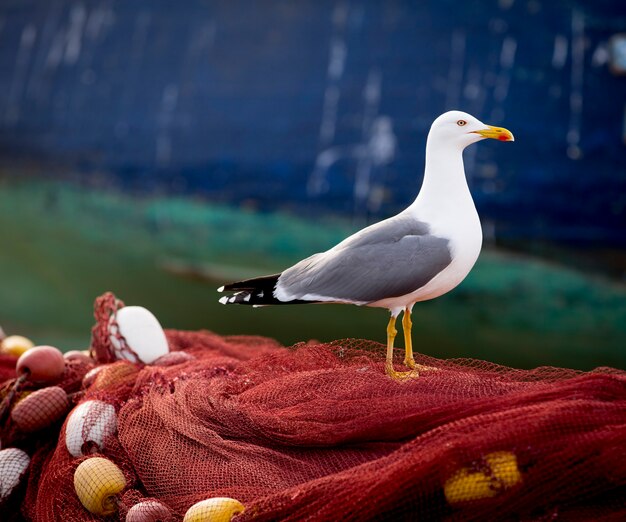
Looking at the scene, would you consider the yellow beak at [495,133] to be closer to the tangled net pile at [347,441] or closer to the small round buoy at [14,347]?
the tangled net pile at [347,441]

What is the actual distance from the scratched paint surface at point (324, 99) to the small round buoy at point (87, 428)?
2.23 meters

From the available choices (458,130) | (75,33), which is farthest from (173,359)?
(75,33)

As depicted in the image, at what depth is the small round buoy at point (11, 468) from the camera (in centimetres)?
163

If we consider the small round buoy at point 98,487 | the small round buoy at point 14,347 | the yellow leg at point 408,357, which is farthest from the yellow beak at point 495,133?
the small round buoy at point 14,347

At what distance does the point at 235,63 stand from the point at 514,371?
8.78ft

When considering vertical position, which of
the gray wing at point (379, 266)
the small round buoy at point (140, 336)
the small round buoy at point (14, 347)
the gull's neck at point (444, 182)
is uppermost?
the gull's neck at point (444, 182)

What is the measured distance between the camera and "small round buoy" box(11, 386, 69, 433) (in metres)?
1.72

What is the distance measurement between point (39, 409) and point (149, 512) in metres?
0.52

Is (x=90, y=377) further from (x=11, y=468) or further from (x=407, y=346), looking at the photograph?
(x=407, y=346)

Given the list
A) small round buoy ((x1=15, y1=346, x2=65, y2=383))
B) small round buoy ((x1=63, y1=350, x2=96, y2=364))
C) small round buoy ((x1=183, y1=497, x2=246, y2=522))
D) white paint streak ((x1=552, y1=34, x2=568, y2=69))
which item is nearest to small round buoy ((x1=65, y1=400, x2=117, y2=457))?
small round buoy ((x1=15, y1=346, x2=65, y2=383))

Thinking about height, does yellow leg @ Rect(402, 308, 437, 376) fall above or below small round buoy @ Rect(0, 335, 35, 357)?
above

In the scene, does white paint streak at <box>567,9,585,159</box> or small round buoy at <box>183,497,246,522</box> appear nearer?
small round buoy at <box>183,497,246,522</box>

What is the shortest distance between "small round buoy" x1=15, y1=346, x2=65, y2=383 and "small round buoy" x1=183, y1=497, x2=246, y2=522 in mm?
718

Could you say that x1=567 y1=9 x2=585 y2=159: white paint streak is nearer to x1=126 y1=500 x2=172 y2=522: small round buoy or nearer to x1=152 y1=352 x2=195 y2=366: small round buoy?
x1=152 y1=352 x2=195 y2=366: small round buoy
